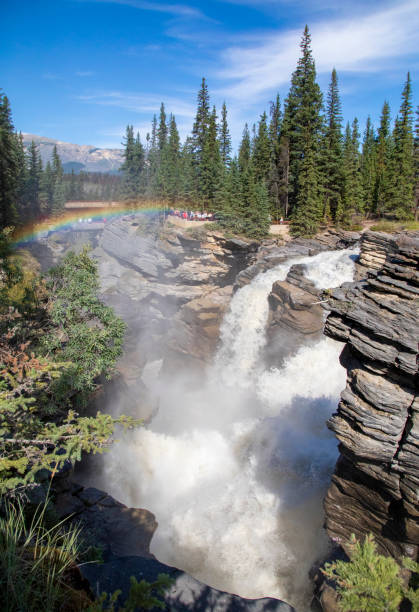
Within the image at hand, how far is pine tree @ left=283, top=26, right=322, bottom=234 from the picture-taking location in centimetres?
3706

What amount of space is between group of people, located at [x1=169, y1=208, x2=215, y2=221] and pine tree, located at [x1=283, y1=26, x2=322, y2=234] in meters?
10.0

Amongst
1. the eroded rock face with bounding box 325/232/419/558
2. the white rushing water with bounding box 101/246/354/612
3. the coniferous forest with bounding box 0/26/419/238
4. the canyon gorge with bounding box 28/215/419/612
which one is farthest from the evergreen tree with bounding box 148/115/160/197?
the eroded rock face with bounding box 325/232/419/558

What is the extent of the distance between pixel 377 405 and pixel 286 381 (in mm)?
13163

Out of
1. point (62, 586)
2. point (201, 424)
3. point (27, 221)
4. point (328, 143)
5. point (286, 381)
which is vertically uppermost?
point (328, 143)

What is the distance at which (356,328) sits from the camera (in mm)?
11695

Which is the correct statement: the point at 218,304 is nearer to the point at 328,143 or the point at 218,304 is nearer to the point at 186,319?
the point at 186,319

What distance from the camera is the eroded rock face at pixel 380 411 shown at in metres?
10.1

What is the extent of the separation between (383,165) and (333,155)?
17.4 meters

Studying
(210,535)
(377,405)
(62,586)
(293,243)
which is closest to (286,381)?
(210,535)

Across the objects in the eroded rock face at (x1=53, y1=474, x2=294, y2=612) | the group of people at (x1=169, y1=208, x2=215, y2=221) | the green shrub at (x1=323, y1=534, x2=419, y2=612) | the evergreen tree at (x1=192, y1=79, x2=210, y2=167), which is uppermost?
the evergreen tree at (x1=192, y1=79, x2=210, y2=167)

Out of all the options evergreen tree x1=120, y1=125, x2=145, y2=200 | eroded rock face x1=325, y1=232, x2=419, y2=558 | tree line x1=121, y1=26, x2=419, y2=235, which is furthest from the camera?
evergreen tree x1=120, y1=125, x2=145, y2=200

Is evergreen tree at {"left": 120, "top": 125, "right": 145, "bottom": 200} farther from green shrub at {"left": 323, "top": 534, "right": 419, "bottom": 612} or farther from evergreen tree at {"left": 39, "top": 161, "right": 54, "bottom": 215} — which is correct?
green shrub at {"left": 323, "top": 534, "right": 419, "bottom": 612}

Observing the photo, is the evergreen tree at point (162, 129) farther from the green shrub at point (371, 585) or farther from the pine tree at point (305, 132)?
the green shrub at point (371, 585)

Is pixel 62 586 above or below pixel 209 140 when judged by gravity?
below
